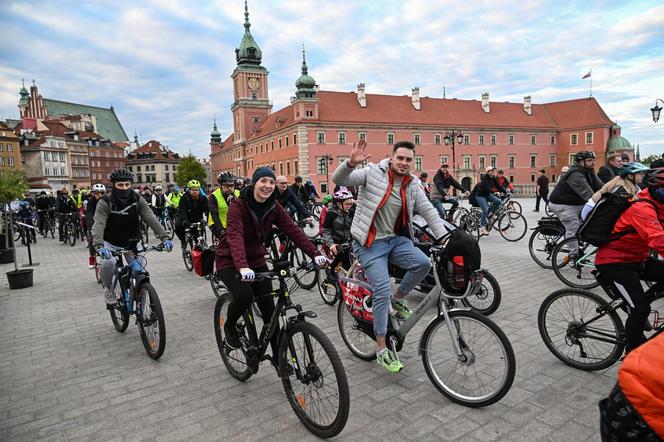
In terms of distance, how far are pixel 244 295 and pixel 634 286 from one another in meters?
3.25

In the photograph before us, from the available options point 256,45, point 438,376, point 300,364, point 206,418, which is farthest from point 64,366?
point 256,45

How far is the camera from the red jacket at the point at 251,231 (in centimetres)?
368

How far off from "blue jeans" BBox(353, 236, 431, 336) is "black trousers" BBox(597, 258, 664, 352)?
1554 mm

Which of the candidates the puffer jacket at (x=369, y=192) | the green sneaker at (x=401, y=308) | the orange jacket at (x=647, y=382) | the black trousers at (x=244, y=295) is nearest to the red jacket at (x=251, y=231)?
the black trousers at (x=244, y=295)

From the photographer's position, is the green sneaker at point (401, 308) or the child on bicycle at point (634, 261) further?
the green sneaker at point (401, 308)

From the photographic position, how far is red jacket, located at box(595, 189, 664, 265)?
323cm

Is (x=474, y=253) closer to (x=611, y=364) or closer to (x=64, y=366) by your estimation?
(x=611, y=364)

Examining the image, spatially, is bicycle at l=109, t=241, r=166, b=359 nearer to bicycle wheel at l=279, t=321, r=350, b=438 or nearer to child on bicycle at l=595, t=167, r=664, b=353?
bicycle wheel at l=279, t=321, r=350, b=438

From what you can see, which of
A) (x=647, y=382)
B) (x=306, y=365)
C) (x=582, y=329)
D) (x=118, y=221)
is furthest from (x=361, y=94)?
(x=647, y=382)

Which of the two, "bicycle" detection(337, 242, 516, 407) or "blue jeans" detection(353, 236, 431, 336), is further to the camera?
"blue jeans" detection(353, 236, 431, 336)

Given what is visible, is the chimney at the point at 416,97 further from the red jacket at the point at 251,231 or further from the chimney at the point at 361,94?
the red jacket at the point at 251,231

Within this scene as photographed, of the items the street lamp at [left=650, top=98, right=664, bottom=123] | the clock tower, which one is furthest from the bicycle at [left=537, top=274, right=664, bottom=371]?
the clock tower

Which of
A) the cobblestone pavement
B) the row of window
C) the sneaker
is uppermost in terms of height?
the row of window

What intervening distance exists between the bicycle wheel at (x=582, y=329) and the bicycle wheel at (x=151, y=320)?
12.9ft
